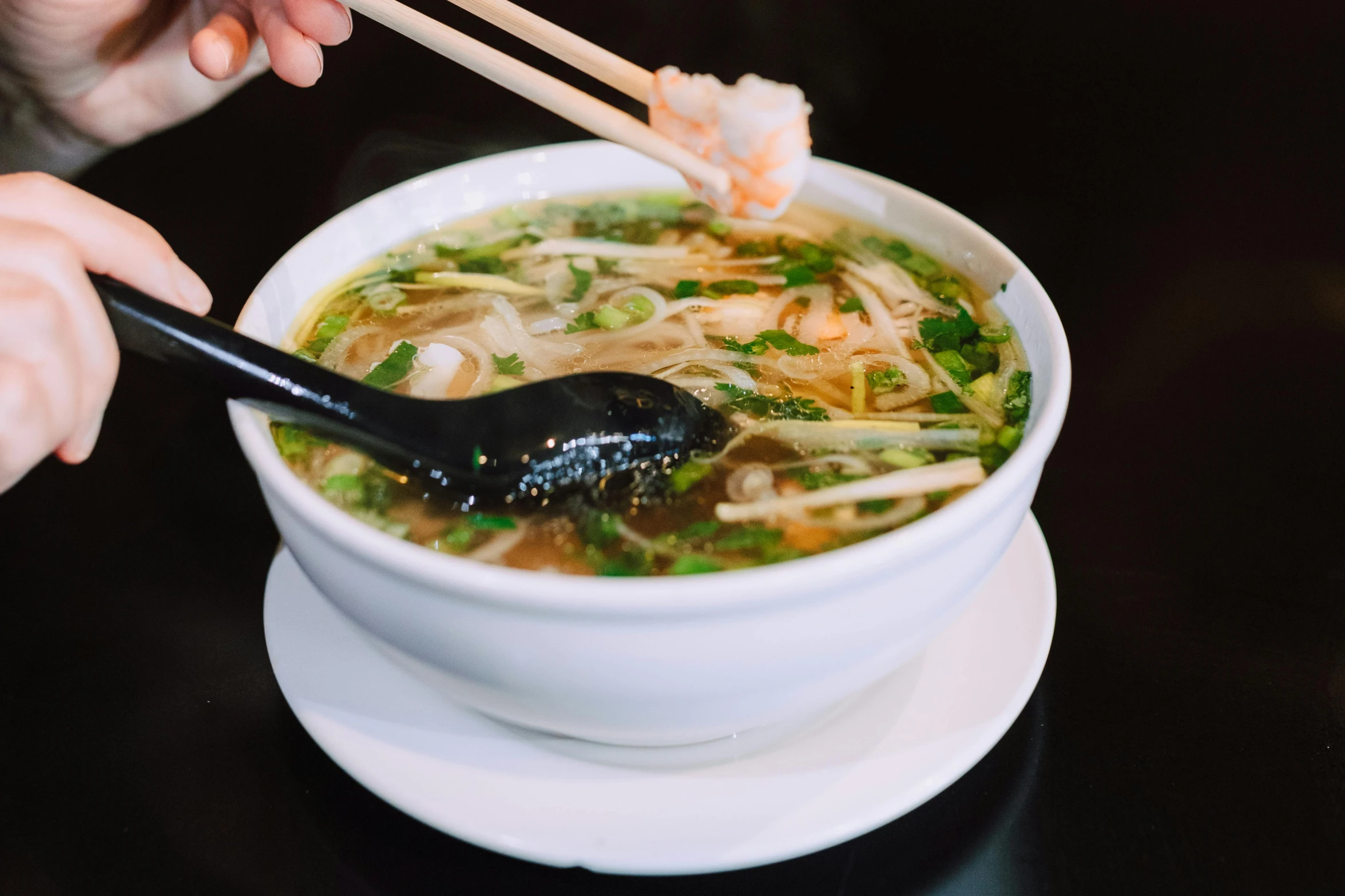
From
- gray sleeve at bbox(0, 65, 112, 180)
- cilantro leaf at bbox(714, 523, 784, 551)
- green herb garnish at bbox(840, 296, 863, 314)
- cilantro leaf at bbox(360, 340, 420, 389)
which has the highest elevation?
cilantro leaf at bbox(714, 523, 784, 551)

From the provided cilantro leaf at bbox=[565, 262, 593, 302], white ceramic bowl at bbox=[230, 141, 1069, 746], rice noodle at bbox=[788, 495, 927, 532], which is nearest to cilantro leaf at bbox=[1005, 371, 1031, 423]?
white ceramic bowl at bbox=[230, 141, 1069, 746]

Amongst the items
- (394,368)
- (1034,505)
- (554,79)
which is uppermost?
(554,79)

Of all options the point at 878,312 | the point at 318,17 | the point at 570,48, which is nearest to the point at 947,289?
the point at 878,312

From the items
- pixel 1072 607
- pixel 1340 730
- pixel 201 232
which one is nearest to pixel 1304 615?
pixel 1340 730

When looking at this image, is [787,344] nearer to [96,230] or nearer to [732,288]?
[732,288]

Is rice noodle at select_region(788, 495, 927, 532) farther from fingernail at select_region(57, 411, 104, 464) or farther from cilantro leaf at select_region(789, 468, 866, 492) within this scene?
fingernail at select_region(57, 411, 104, 464)

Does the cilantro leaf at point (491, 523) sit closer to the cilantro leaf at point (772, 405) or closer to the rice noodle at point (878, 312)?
the cilantro leaf at point (772, 405)

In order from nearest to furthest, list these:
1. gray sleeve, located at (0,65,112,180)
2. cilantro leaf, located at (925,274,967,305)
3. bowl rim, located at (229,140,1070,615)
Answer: bowl rim, located at (229,140,1070,615) → cilantro leaf, located at (925,274,967,305) → gray sleeve, located at (0,65,112,180)

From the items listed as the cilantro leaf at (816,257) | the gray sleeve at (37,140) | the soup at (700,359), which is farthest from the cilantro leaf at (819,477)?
the gray sleeve at (37,140)
